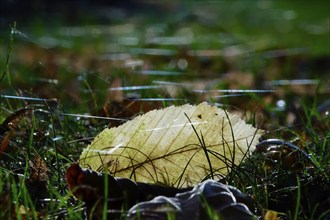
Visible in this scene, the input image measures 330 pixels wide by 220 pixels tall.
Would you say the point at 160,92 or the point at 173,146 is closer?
the point at 173,146

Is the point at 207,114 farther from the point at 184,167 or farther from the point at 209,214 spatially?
the point at 209,214

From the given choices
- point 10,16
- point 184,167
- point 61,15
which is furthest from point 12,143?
point 61,15

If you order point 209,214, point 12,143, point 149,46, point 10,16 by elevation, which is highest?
point 10,16

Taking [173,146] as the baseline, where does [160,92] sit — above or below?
above
